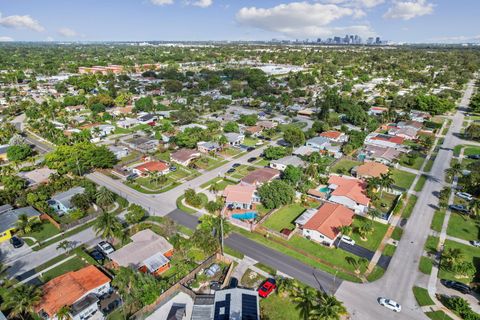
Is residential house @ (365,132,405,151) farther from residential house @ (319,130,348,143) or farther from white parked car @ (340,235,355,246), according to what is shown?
white parked car @ (340,235,355,246)

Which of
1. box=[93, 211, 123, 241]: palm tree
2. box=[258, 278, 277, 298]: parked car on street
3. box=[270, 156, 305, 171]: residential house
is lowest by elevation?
box=[258, 278, 277, 298]: parked car on street

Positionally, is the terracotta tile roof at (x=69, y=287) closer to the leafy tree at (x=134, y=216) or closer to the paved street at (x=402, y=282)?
the leafy tree at (x=134, y=216)

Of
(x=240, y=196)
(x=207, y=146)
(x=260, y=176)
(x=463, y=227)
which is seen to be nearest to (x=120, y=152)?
(x=207, y=146)

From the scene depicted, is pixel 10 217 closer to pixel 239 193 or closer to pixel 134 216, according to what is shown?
pixel 134 216

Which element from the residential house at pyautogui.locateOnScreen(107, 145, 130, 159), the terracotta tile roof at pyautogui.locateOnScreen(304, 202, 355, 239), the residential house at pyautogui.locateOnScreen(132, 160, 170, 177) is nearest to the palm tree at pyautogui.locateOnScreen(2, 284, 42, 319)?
the terracotta tile roof at pyautogui.locateOnScreen(304, 202, 355, 239)

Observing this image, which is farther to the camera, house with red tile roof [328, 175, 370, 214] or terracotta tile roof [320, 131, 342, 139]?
terracotta tile roof [320, 131, 342, 139]

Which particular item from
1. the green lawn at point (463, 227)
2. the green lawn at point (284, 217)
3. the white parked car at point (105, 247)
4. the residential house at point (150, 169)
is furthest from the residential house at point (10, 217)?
the green lawn at point (463, 227)
